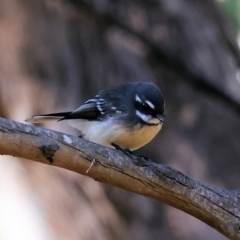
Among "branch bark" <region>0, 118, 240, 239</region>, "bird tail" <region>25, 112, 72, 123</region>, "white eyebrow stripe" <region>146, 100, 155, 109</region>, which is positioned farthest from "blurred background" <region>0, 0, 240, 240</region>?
"branch bark" <region>0, 118, 240, 239</region>

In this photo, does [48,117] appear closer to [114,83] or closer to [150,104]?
[150,104]

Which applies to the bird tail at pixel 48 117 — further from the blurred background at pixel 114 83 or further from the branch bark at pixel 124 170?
the branch bark at pixel 124 170

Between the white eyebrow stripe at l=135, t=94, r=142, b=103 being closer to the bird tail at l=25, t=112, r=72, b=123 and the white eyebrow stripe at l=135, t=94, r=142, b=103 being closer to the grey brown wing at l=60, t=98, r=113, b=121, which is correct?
the grey brown wing at l=60, t=98, r=113, b=121

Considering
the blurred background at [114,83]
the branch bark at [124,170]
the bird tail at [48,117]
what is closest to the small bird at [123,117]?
the bird tail at [48,117]

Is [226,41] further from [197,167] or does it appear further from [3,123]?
[3,123]

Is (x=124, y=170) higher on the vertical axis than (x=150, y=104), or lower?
lower

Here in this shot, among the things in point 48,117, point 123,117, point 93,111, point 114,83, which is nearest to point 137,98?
point 123,117

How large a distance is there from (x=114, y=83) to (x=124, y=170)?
213 centimetres

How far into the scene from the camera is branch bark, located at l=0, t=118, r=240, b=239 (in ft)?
7.05

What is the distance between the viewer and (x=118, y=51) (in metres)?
4.57

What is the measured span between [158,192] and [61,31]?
7.44ft

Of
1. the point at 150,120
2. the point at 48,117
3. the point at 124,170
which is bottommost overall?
the point at 48,117

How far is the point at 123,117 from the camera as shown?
10.1 ft

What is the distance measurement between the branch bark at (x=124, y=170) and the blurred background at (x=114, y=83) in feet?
5.28
